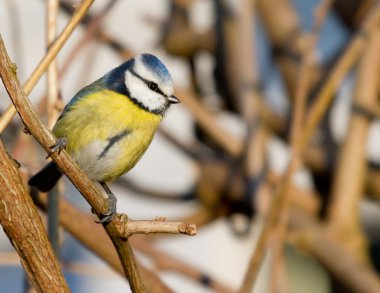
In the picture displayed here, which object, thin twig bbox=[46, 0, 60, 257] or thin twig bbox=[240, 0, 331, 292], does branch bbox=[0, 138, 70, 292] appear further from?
thin twig bbox=[240, 0, 331, 292]

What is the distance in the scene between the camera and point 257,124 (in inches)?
78.0

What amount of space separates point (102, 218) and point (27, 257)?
0.10 metres

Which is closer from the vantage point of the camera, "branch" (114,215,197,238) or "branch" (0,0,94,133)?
"branch" (114,215,197,238)

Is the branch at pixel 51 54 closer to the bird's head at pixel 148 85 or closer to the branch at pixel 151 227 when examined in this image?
the branch at pixel 151 227

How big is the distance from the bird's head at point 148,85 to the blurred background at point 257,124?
108mm

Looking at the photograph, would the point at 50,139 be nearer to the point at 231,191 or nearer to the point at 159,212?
the point at 231,191

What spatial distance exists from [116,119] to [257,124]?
0.68m

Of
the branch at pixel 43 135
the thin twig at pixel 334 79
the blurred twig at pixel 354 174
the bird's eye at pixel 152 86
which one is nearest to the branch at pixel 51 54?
the branch at pixel 43 135

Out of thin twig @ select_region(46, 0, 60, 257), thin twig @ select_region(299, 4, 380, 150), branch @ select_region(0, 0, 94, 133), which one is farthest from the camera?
thin twig @ select_region(299, 4, 380, 150)

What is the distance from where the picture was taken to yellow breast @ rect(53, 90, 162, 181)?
1344mm

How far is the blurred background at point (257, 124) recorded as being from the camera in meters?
1.49

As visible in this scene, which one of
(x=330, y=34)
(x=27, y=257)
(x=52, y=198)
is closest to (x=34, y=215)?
(x=27, y=257)

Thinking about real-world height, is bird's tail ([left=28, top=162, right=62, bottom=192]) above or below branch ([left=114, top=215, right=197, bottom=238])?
above

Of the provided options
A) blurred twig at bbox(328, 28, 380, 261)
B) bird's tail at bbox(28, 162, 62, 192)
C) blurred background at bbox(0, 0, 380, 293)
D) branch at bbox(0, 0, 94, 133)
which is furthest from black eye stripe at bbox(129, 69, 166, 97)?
A: blurred twig at bbox(328, 28, 380, 261)
